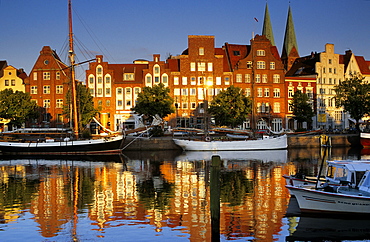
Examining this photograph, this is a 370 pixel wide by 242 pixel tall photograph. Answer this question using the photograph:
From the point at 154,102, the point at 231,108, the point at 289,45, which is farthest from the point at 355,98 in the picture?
the point at 289,45

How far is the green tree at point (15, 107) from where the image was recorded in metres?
70.7

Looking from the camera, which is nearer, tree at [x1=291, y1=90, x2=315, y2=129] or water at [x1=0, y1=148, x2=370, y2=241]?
water at [x1=0, y1=148, x2=370, y2=241]

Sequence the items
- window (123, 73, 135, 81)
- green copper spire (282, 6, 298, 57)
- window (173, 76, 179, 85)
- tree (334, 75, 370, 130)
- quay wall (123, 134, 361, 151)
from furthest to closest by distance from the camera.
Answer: green copper spire (282, 6, 298, 57) → window (123, 73, 135, 81) → window (173, 76, 179, 85) → tree (334, 75, 370, 130) → quay wall (123, 134, 361, 151)

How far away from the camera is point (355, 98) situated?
75250 mm

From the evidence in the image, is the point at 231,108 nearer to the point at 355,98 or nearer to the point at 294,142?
the point at 294,142

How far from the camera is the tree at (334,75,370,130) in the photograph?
246 feet

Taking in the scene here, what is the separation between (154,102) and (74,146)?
1577 cm

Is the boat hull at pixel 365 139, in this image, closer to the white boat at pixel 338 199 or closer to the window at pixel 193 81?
the window at pixel 193 81

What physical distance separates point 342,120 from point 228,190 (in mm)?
70729

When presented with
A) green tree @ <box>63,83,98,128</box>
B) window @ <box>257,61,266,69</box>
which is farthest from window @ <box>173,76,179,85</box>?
green tree @ <box>63,83,98,128</box>

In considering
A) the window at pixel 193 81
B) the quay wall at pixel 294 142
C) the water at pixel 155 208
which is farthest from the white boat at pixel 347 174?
the window at pixel 193 81

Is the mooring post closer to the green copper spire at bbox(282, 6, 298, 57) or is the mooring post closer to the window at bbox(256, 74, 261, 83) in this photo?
the window at bbox(256, 74, 261, 83)

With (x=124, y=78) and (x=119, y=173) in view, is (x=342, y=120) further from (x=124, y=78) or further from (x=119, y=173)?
(x=119, y=173)

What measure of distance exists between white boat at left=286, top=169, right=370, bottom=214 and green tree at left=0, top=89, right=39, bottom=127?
58.9m
